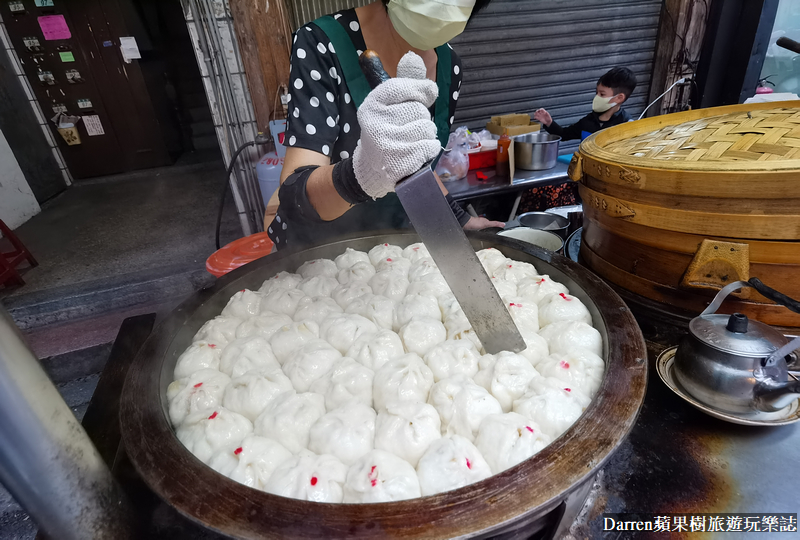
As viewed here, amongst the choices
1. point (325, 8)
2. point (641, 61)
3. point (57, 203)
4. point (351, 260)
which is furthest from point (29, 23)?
point (641, 61)

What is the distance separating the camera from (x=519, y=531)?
96 cm

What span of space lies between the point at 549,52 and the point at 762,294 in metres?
5.13

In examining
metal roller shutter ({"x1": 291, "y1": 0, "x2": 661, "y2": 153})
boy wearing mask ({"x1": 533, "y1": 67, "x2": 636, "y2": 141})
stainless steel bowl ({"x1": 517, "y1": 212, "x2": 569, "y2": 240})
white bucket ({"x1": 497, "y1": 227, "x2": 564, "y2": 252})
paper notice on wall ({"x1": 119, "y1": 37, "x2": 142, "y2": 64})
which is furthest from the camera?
paper notice on wall ({"x1": 119, "y1": 37, "x2": 142, "y2": 64})

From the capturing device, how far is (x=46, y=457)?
2.45 feet

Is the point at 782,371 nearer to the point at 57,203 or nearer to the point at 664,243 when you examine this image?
the point at 664,243

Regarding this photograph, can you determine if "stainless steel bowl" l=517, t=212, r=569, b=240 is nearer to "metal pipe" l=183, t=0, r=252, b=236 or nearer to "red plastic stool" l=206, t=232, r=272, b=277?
"red plastic stool" l=206, t=232, r=272, b=277

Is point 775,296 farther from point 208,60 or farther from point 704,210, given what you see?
point 208,60

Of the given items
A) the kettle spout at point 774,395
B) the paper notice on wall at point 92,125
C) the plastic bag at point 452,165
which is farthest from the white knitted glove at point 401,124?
the paper notice on wall at point 92,125

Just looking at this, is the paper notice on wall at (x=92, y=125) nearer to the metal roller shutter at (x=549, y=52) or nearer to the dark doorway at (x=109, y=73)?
the dark doorway at (x=109, y=73)

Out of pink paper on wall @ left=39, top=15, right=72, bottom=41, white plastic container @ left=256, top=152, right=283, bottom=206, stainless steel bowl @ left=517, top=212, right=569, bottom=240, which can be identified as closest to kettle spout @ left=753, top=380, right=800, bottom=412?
stainless steel bowl @ left=517, top=212, right=569, bottom=240

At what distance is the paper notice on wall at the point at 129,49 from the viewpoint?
8017mm

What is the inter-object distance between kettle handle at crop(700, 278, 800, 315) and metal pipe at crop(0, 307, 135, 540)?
6.10 ft

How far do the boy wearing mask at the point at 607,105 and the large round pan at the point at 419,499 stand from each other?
4067mm

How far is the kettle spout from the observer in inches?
45.7
